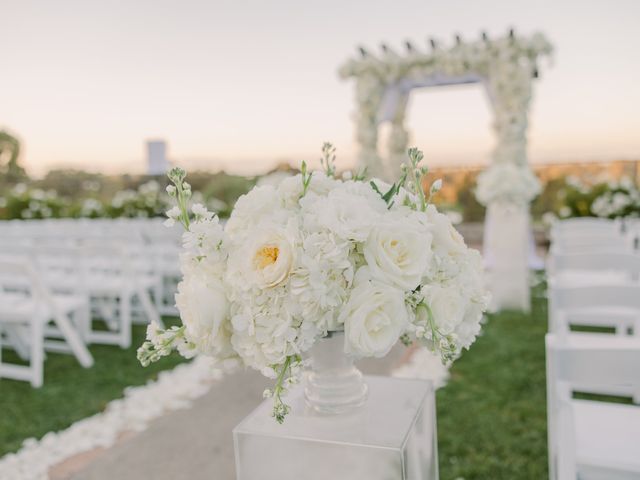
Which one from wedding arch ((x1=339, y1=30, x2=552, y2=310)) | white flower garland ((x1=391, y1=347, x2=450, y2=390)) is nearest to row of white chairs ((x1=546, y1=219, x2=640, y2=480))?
white flower garland ((x1=391, y1=347, x2=450, y2=390))

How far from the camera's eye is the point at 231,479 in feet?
7.79

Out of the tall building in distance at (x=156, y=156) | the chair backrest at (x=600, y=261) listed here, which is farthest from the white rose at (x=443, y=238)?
the tall building in distance at (x=156, y=156)

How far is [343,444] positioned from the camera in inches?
40.6

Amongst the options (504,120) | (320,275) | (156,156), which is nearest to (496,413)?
(320,275)

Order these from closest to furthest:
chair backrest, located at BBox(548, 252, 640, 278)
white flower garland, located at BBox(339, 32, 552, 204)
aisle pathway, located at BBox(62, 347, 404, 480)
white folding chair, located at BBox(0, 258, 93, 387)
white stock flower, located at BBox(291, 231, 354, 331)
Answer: white stock flower, located at BBox(291, 231, 354, 331) → aisle pathway, located at BBox(62, 347, 404, 480) → chair backrest, located at BBox(548, 252, 640, 278) → white folding chair, located at BBox(0, 258, 93, 387) → white flower garland, located at BBox(339, 32, 552, 204)

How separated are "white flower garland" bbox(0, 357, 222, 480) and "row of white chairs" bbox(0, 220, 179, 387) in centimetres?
82

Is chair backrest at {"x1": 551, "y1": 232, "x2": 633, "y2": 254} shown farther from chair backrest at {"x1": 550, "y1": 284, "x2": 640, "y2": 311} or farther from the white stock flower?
the white stock flower

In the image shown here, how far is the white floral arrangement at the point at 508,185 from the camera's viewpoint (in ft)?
18.5

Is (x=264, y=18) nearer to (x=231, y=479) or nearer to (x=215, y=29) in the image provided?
(x=215, y=29)

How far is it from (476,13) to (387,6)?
1565 mm

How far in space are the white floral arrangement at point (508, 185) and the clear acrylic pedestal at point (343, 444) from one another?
4863mm

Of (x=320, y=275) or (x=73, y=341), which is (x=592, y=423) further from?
(x=73, y=341)

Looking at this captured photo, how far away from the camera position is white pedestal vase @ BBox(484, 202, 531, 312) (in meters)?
5.70

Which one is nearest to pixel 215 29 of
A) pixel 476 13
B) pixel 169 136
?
pixel 169 136
